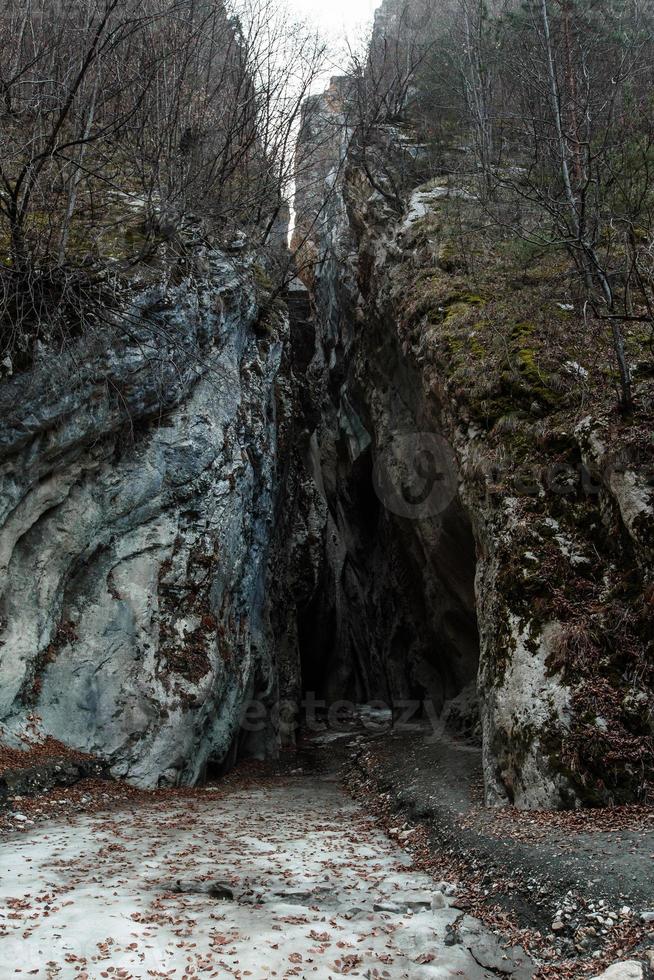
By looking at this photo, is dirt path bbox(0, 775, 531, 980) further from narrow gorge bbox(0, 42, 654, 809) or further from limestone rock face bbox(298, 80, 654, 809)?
limestone rock face bbox(298, 80, 654, 809)

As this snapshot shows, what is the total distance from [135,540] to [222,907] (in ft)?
22.2

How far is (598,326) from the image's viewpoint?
11.0 meters

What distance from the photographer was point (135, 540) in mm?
11273

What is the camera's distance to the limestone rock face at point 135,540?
9605mm

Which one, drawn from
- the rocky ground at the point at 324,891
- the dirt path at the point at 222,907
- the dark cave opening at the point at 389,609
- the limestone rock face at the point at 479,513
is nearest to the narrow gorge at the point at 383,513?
the limestone rock face at the point at 479,513

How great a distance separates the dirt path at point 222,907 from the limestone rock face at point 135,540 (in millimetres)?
2234

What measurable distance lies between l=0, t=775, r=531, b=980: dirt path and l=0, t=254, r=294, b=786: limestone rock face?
2234 millimetres

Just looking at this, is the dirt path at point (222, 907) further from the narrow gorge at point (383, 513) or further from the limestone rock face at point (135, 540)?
the limestone rock face at point (135, 540)

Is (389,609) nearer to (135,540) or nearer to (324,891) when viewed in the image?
(135,540)

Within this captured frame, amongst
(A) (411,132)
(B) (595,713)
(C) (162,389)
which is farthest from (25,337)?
(A) (411,132)

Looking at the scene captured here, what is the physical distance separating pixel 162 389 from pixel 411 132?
45.3ft

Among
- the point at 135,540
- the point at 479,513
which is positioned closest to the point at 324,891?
the point at 479,513

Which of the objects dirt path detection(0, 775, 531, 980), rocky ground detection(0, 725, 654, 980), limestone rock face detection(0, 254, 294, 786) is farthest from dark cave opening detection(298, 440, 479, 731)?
dirt path detection(0, 775, 531, 980)

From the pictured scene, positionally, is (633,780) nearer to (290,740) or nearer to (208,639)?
(208,639)
